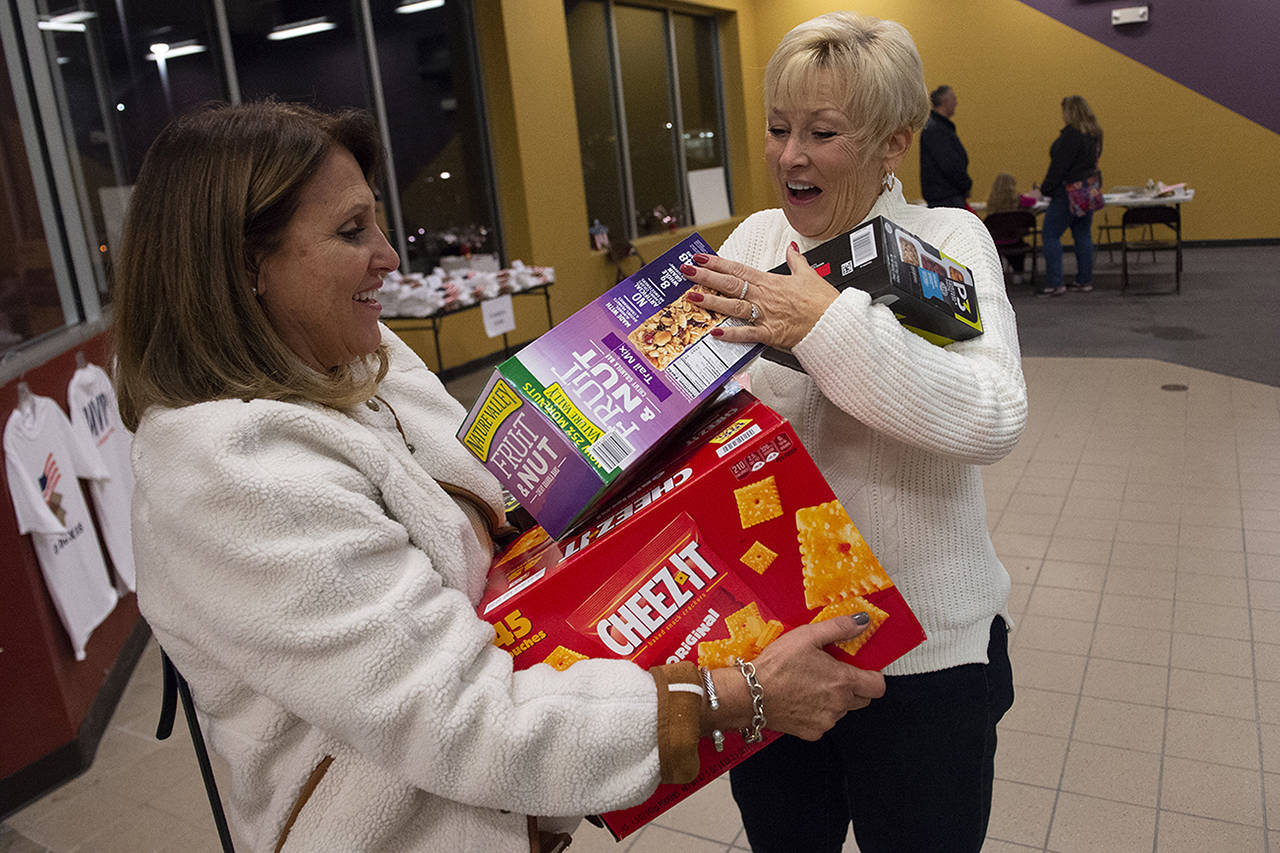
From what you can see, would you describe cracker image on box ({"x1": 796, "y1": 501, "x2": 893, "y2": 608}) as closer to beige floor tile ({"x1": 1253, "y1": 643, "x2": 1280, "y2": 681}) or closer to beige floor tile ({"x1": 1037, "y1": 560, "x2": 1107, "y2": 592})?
beige floor tile ({"x1": 1253, "y1": 643, "x2": 1280, "y2": 681})

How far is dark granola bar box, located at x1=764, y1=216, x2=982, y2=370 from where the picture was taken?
1.14 metres

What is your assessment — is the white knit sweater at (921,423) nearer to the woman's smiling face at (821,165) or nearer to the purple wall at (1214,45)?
the woman's smiling face at (821,165)

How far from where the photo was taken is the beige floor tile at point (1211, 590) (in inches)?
134

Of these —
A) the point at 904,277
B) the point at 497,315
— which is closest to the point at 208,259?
the point at 904,277

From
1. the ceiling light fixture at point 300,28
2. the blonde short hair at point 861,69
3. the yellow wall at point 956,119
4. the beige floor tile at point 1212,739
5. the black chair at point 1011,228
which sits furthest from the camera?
the black chair at point 1011,228

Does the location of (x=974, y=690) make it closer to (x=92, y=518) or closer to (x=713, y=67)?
(x=92, y=518)

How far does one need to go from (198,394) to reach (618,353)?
469 mm

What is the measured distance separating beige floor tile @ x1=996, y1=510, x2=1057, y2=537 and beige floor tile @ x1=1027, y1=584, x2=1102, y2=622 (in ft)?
1.80

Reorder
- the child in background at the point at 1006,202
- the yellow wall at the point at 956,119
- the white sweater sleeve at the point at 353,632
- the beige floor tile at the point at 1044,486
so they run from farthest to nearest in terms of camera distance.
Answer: the child in background at the point at 1006,202
the yellow wall at the point at 956,119
the beige floor tile at the point at 1044,486
the white sweater sleeve at the point at 353,632

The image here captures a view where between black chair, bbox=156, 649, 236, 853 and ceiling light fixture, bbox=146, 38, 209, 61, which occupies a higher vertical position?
ceiling light fixture, bbox=146, 38, 209, 61

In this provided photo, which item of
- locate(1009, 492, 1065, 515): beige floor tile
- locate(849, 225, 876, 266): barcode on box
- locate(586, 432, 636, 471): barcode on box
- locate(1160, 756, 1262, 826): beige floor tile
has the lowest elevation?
locate(1009, 492, 1065, 515): beige floor tile

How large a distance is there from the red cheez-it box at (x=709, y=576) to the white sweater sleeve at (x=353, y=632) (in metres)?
0.05

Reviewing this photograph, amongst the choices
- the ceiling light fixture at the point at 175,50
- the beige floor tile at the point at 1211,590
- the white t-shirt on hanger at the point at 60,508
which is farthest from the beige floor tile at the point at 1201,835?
the ceiling light fixture at the point at 175,50

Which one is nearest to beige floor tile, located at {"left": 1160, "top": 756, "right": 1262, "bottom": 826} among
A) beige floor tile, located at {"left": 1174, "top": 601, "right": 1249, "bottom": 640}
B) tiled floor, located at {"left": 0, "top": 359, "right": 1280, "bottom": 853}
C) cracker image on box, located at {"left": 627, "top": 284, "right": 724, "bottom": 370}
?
tiled floor, located at {"left": 0, "top": 359, "right": 1280, "bottom": 853}
